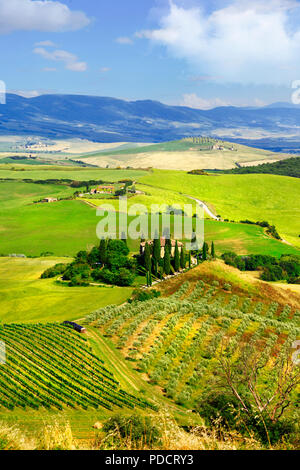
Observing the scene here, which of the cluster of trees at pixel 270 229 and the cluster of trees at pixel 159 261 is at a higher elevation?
the cluster of trees at pixel 270 229

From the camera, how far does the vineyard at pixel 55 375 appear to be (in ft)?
107

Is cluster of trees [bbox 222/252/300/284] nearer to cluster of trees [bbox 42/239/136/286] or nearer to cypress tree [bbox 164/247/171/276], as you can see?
cypress tree [bbox 164/247/171/276]

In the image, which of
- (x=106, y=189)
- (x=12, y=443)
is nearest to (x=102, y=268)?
(x=12, y=443)

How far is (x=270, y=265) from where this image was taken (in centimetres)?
9281

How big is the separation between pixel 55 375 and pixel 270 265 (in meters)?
68.4

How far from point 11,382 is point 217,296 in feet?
119

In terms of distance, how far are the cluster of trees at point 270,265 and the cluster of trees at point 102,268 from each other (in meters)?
27.2

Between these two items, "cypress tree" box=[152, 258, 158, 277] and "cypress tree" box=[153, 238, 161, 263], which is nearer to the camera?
"cypress tree" box=[152, 258, 158, 277]

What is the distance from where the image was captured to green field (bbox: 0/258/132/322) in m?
57.3

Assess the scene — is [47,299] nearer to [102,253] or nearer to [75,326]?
[75,326]

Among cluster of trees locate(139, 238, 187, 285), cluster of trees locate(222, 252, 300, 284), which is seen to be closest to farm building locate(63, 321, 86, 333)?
cluster of trees locate(139, 238, 187, 285)

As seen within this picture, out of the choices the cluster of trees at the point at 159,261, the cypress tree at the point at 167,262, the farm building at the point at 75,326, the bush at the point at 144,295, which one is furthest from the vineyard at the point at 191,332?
the cluster of trees at the point at 159,261

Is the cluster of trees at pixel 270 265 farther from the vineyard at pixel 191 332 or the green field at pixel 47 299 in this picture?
the green field at pixel 47 299

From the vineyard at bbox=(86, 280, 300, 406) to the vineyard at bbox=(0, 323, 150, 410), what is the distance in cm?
434
